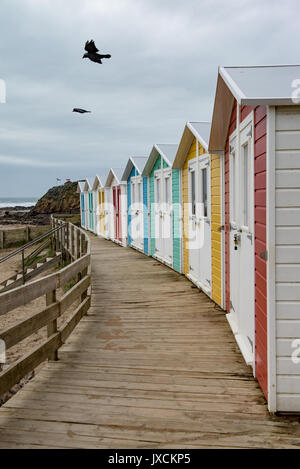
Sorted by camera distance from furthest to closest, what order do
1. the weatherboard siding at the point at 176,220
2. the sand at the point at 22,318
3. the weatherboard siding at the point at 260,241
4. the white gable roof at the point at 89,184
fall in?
the white gable roof at the point at 89,184
the weatherboard siding at the point at 176,220
the sand at the point at 22,318
the weatherboard siding at the point at 260,241

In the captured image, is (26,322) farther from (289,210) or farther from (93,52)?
(93,52)

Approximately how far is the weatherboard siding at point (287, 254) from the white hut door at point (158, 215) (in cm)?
916

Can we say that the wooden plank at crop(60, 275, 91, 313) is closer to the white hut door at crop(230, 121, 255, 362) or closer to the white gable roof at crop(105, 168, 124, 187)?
the white hut door at crop(230, 121, 255, 362)

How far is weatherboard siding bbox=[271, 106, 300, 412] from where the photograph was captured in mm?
3439

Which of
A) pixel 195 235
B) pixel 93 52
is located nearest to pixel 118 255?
pixel 195 235

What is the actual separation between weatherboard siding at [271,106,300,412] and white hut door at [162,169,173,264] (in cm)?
796

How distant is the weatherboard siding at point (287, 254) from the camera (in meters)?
3.44

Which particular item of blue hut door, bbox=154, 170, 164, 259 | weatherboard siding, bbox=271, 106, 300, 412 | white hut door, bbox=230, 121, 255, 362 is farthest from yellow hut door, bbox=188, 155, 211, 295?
weatherboard siding, bbox=271, 106, 300, 412

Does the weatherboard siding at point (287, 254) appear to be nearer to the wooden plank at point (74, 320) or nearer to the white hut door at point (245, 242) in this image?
the white hut door at point (245, 242)

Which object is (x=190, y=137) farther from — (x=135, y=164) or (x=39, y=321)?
(x=135, y=164)

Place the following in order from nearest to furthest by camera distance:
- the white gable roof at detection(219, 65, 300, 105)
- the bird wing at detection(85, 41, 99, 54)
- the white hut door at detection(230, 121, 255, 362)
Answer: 1. the white gable roof at detection(219, 65, 300, 105)
2. the white hut door at detection(230, 121, 255, 362)
3. the bird wing at detection(85, 41, 99, 54)

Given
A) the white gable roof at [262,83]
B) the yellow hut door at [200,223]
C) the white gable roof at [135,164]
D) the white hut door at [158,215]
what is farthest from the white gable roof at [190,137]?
the white gable roof at [135,164]

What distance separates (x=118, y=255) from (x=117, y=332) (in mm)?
9130

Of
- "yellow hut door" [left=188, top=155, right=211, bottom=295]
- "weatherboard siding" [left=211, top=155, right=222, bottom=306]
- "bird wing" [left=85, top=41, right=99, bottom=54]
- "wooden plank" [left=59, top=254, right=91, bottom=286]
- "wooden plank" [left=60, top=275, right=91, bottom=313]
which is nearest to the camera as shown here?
"wooden plank" [left=60, top=275, right=91, bottom=313]
